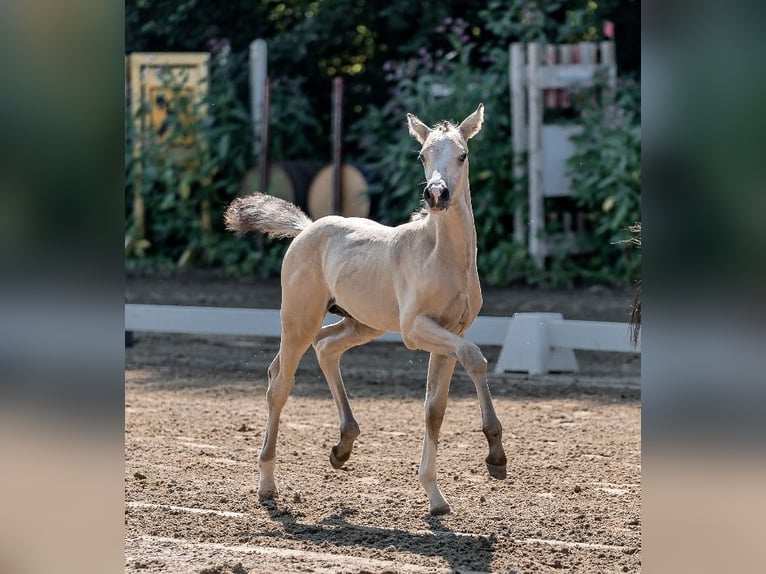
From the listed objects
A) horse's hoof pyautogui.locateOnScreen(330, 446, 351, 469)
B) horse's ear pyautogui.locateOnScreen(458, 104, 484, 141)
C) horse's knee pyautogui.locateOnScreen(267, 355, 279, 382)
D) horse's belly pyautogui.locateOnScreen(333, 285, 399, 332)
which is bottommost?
horse's hoof pyautogui.locateOnScreen(330, 446, 351, 469)

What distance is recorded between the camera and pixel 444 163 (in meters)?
5.18

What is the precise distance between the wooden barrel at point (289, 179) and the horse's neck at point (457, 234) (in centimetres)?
1007

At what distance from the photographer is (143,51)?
18609 millimetres

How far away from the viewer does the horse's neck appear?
5.46m

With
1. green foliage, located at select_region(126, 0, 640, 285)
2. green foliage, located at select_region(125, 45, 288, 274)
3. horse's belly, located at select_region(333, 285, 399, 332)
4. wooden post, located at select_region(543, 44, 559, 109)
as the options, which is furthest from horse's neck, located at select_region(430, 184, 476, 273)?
green foliage, located at select_region(125, 45, 288, 274)

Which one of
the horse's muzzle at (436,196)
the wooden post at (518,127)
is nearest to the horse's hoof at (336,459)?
the horse's muzzle at (436,196)

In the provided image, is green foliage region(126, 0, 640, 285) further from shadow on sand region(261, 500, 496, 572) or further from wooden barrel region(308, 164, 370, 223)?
shadow on sand region(261, 500, 496, 572)

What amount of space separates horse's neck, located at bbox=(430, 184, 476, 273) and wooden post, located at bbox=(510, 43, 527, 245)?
9.38 m

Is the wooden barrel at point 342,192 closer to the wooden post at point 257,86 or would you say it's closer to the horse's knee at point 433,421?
the wooden post at point 257,86

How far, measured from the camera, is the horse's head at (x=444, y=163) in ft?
16.3

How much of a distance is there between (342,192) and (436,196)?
10665 mm
